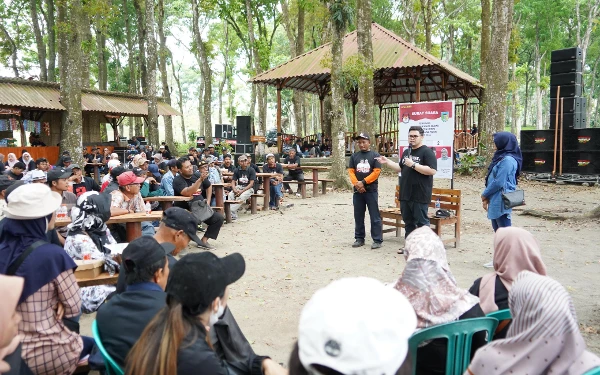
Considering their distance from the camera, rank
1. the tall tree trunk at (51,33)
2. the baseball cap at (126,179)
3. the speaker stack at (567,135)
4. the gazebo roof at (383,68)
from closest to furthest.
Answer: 1. the baseball cap at (126,179)
2. the speaker stack at (567,135)
3. the gazebo roof at (383,68)
4. the tall tree trunk at (51,33)

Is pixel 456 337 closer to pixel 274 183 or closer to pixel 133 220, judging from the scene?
pixel 133 220

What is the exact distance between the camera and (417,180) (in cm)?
657

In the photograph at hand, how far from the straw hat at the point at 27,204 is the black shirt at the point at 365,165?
5.13 metres

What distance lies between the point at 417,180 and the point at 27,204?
4.85 m

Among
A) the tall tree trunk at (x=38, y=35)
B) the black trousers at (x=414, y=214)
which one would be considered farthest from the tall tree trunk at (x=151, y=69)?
the black trousers at (x=414, y=214)

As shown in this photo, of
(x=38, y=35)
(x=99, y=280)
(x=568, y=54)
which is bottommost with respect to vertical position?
(x=99, y=280)

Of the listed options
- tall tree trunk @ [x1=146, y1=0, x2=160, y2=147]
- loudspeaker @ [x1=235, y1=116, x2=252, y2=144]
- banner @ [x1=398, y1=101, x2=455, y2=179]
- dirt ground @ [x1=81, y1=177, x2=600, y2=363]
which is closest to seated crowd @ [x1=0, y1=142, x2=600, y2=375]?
dirt ground @ [x1=81, y1=177, x2=600, y2=363]

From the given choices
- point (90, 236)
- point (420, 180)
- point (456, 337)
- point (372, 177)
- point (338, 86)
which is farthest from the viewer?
point (338, 86)

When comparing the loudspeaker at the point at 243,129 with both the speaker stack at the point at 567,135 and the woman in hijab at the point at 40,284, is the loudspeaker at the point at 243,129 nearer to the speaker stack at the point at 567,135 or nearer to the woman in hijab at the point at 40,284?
the speaker stack at the point at 567,135

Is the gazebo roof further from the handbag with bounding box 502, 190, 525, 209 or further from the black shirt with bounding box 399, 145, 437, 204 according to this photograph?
the handbag with bounding box 502, 190, 525, 209

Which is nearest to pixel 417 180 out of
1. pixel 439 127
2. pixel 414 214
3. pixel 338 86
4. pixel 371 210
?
pixel 414 214

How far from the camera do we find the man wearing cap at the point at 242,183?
1058 centimetres

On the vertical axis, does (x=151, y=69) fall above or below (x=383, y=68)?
above

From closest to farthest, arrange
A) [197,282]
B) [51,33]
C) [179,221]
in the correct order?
[197,282] < [179,221] < [51,33]
